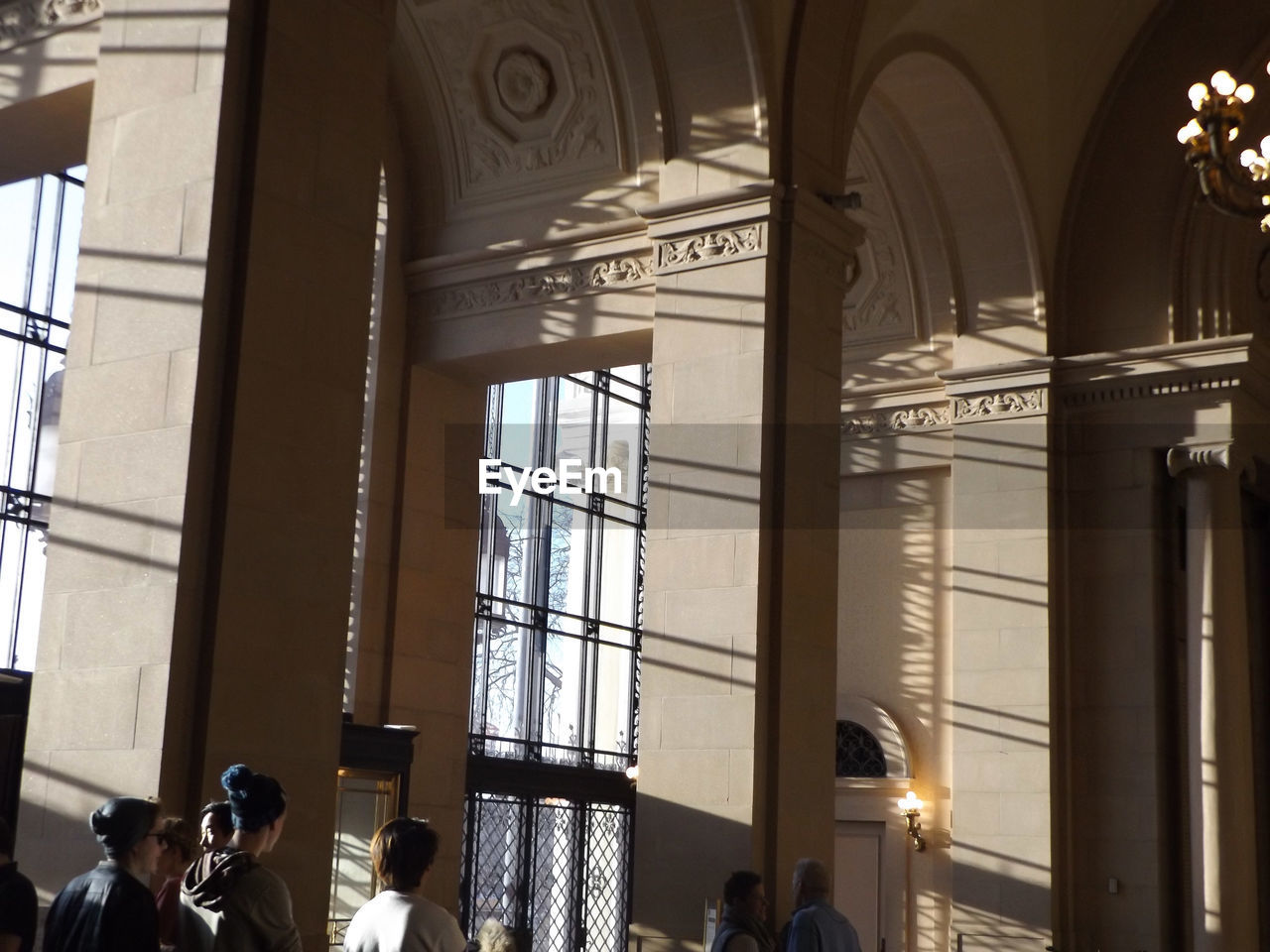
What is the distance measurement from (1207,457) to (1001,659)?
8.64 ft

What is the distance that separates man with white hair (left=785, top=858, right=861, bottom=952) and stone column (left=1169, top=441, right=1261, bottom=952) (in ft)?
22.2

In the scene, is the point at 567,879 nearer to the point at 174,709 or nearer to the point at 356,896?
the point at 356,896

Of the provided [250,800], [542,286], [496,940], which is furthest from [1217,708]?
[250,800]

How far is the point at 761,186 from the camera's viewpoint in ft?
34.0

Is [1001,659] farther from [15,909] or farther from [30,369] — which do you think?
[15,909]

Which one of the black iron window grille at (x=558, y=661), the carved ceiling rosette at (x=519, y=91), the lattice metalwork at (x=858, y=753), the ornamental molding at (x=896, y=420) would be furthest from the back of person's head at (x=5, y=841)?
the ornamental molding at (x=896, y=420)

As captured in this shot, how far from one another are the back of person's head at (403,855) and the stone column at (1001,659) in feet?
33.8

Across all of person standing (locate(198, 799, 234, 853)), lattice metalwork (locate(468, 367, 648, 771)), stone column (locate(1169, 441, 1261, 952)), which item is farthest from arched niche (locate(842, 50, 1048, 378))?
person standing (locate(198, 799, 234, 853))

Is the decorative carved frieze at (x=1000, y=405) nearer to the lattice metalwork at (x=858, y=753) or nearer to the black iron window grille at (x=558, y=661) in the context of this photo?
the lattice metalwork at (x=858, y=753)

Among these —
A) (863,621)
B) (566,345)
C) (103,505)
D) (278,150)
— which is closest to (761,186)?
(566,345)

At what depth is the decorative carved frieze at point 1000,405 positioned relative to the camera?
570 inches

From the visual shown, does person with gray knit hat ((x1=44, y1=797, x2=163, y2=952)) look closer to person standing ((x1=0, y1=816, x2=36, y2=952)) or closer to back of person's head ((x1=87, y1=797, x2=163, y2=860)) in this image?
back of person's head ((x1=87, y1=797, x2=163, y2=860))

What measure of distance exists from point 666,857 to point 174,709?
189 inches

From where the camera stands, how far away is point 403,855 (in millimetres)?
4281
